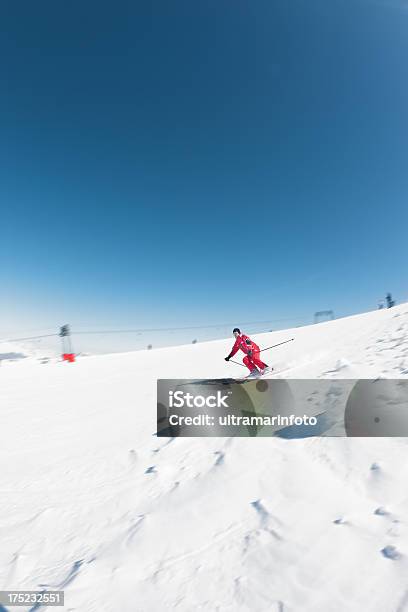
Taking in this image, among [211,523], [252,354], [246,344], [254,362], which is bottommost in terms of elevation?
A: [211,523]

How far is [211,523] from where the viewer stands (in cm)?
291

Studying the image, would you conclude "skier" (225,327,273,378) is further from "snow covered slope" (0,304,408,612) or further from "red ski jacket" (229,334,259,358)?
"snow covered slope" (0,304,408,612)

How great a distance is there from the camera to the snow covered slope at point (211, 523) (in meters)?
2.03

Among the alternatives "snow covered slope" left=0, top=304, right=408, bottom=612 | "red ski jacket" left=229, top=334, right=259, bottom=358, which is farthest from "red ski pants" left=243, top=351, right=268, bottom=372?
"snow covered slope" left=0, top=304, right=408, bottom=612

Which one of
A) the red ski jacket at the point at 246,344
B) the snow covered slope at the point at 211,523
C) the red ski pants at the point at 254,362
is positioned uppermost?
the red ski jacket at the point at 246,344

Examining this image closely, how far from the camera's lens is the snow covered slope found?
2.03m

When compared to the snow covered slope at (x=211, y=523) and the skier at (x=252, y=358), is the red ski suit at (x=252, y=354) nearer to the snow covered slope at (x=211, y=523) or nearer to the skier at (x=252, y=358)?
the skier at (x=252, y=358)

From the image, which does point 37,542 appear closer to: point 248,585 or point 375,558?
point 248,585

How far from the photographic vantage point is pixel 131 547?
277 centimetres

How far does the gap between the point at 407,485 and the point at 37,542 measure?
4.17 metres

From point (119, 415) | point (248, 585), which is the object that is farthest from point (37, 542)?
point (119, 415)

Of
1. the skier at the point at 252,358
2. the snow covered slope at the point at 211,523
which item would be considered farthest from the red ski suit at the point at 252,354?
the snow covered slope at the point at 211,523

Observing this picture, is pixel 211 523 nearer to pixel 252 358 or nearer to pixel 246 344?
pixel 252 358

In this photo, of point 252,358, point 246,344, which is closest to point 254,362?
point 252,358
